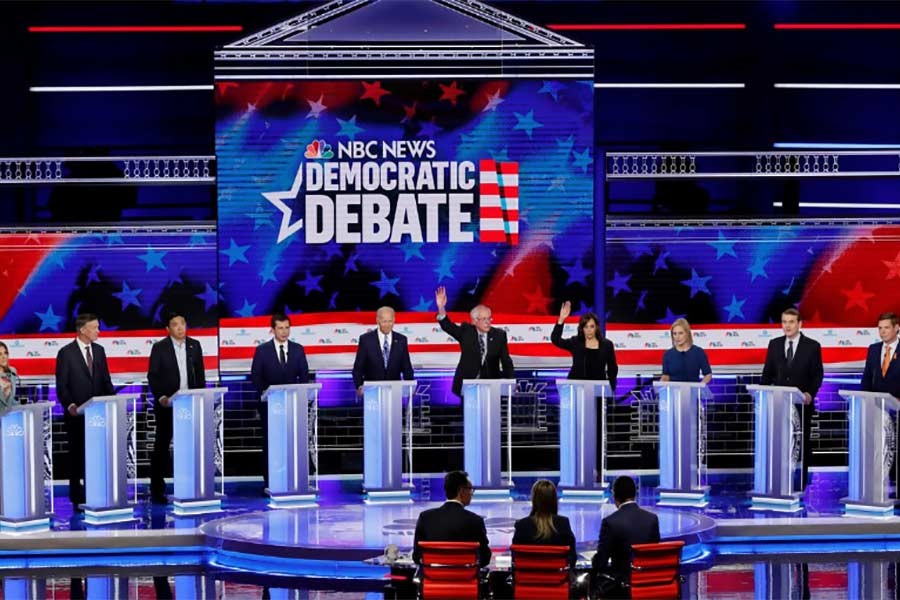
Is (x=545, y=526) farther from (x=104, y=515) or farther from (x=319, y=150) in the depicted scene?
(x=319, y=150)

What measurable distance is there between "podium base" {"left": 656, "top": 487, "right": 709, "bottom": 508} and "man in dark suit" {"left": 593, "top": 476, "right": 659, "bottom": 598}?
3869mm

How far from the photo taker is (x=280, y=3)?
558 inches

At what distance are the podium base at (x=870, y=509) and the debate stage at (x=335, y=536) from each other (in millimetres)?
107

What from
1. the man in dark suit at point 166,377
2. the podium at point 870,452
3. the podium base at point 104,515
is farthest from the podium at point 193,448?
the podium at point 870,452

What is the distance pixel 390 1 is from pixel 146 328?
350cm

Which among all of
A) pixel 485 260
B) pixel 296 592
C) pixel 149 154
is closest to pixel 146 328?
pixel 149 154

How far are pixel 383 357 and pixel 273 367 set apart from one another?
2.84 ft

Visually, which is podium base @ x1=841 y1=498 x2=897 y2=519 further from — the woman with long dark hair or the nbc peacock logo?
the woman with long dark hair

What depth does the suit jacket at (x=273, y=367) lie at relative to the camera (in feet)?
39.2

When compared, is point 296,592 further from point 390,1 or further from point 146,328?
point 390,1

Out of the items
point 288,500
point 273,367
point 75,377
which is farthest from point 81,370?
point 288,500

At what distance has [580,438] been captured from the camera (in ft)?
38.6

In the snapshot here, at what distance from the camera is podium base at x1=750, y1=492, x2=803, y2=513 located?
11.2 meters

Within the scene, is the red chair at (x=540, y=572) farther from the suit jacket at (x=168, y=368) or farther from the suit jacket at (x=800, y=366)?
the suit jacket at (x=168, y=368)
